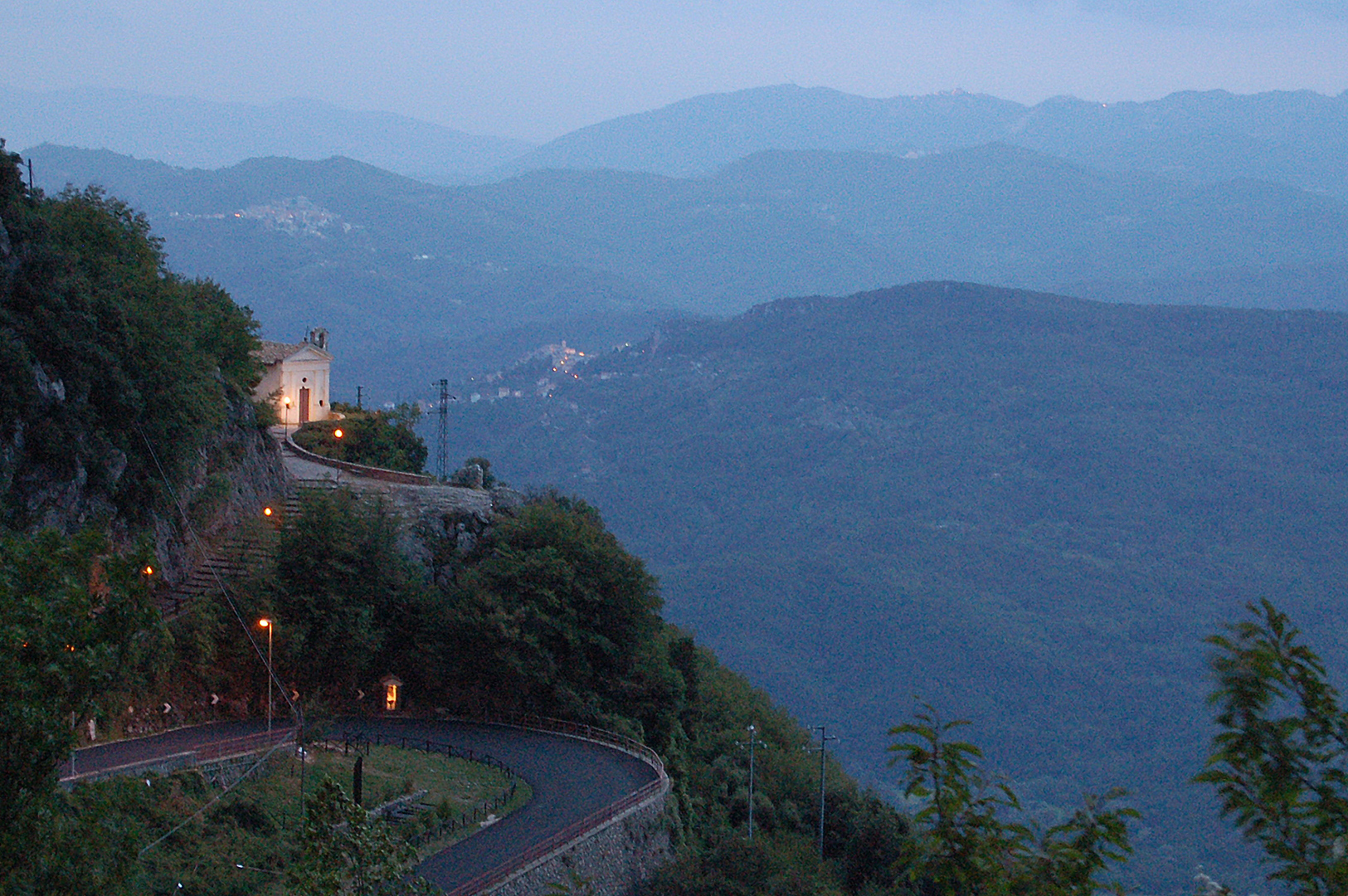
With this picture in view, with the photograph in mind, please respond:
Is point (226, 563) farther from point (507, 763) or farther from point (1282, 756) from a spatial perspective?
point (1282, 756)

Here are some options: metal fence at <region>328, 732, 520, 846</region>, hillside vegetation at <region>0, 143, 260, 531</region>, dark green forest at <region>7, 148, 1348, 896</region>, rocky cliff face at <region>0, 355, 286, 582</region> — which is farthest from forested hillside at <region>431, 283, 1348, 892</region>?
hillside vegetation at <region>0, 143, 260, 531</region>

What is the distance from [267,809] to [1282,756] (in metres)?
19.6

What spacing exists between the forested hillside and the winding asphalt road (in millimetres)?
57002

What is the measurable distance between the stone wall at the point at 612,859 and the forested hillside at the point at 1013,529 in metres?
58.9

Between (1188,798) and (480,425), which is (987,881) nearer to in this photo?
(1188,798)

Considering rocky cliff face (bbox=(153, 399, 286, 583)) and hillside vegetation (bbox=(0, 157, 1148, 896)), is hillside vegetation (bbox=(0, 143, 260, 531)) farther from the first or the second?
rocky cliff face (bbox=(153, 399, 286, 583))

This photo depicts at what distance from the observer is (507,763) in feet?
92.5

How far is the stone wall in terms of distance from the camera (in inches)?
837

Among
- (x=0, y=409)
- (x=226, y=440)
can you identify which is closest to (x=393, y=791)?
(x=0, y=409)

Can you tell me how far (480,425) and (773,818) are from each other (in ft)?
526

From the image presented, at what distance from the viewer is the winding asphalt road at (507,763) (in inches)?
857

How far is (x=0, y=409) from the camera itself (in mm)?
24578

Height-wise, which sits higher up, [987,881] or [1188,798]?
[987,881]

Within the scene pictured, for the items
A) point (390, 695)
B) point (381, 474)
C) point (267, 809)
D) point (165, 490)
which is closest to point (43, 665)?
point (267, 809)
